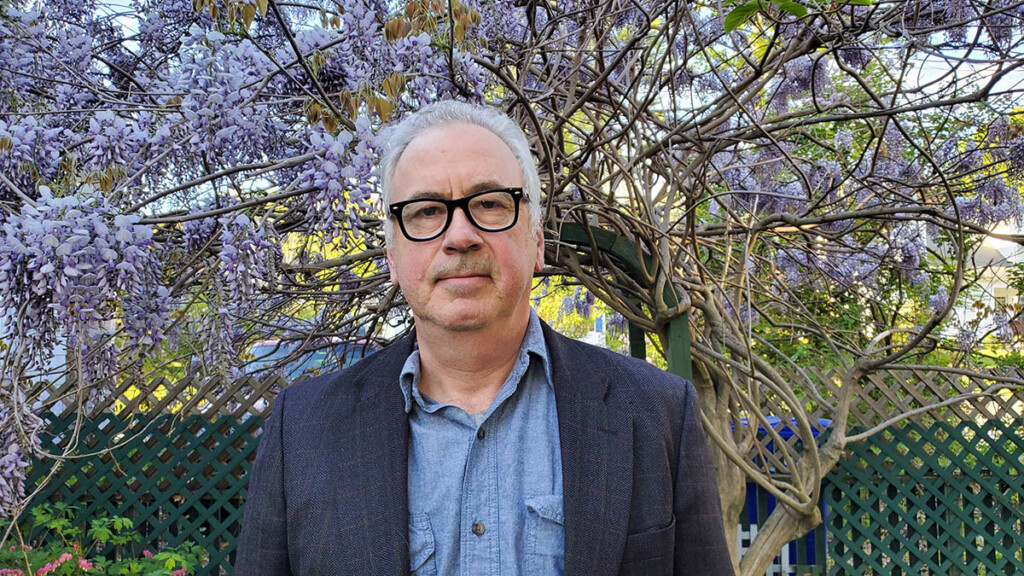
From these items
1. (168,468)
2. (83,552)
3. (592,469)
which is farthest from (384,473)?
(83,552)

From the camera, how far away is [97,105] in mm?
2658

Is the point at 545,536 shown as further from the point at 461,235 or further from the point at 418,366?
the point at 461,235

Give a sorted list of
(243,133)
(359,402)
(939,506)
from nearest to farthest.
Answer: (359,402) → (243,133) → (939,506)

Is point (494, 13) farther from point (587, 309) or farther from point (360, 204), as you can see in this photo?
Result: point (587, 309)

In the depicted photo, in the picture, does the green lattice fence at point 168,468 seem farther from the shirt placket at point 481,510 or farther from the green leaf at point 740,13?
the green leaf at point 740,13

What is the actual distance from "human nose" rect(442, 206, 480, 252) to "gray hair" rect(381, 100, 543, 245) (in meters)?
0.13

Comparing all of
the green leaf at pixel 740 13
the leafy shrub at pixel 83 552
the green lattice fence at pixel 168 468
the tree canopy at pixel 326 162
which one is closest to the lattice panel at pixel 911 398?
the tree canopy at pixel 326 162

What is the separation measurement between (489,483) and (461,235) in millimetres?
410

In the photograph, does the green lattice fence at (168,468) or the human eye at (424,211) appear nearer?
the human eye at (424,211)

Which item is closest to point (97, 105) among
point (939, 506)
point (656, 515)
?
point (656, 515)

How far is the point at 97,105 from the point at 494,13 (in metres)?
1.37

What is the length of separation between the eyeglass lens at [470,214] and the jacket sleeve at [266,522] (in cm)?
46

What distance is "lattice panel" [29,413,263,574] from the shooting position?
141 inches

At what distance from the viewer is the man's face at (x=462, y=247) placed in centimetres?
130
